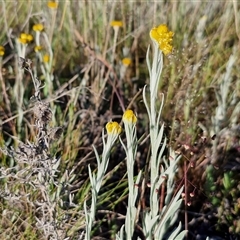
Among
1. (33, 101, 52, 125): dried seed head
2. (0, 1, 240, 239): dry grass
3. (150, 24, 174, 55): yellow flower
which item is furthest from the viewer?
(0, 1, 240, 239): dry grass

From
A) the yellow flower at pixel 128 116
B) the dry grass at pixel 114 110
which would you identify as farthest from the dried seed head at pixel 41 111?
the yellow flower at pixel 128 116

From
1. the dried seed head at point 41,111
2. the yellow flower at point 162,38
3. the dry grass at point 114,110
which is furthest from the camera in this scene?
the dry grass at point 114,110

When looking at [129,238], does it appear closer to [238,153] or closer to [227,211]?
[227,211]

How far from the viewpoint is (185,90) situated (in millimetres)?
1501

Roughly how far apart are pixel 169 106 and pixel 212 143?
26cm

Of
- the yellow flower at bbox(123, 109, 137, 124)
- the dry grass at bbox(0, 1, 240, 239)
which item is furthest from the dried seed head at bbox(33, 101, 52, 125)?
the yellow flower at bbox(123, 109, 137, 124)

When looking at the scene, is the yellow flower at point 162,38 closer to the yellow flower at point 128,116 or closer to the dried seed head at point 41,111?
the yellow flower at point 128,116

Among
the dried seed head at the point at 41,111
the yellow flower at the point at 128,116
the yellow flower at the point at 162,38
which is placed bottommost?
the dried seed head at the point at 41,111

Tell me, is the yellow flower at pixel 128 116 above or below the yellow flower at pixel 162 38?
below

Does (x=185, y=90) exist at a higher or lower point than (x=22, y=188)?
higher

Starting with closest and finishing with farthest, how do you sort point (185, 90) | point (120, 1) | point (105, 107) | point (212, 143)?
point (212, 143) < point (185, 90) < point (105, 107) < point (120, 1)

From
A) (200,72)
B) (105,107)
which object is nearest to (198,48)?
(200,72)

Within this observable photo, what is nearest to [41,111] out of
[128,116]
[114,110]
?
[128,116]

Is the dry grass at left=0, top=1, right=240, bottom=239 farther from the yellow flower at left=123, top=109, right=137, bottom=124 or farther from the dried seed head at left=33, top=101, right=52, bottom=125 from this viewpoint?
the yellow flower at left=123, top=109, right=137, bottom=124
